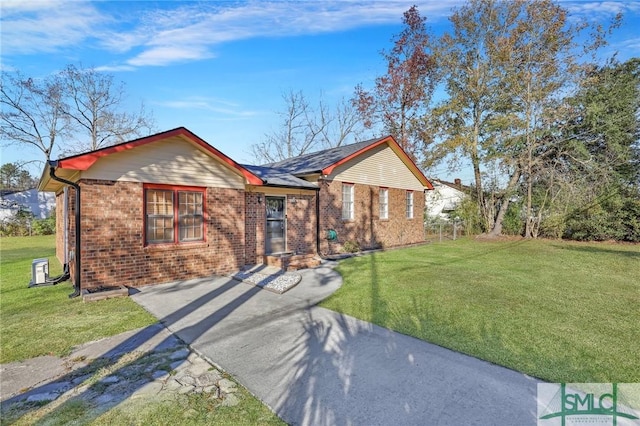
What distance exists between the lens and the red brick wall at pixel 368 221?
12.9 m

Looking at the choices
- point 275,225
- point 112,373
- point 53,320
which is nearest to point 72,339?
point 53,320

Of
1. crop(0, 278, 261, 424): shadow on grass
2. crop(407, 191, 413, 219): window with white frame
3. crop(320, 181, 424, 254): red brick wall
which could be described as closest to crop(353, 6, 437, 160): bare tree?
crop(407, 191, 413, 219): window with white frame

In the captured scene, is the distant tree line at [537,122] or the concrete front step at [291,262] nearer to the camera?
the concrete front step at [291,262]

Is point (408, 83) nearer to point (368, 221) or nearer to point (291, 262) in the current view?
point (368, 221)

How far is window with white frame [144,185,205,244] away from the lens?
7887 millimetres

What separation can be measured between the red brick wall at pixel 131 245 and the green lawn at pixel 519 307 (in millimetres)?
3898

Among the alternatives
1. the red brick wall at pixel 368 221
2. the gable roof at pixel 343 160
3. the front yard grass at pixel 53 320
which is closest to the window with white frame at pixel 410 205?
the red brick wall at pixel 368 221

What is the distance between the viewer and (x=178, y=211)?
27.1 feet

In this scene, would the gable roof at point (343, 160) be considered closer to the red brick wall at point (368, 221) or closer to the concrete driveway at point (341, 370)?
the red brick wall at point (368, 221)

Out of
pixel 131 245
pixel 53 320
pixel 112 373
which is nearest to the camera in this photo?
pixel 112 373

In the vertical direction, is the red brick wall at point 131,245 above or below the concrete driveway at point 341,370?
above

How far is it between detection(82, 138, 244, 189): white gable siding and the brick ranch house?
21 millimetres

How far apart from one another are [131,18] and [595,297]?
43.5 feet

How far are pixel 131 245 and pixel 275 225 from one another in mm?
4715
